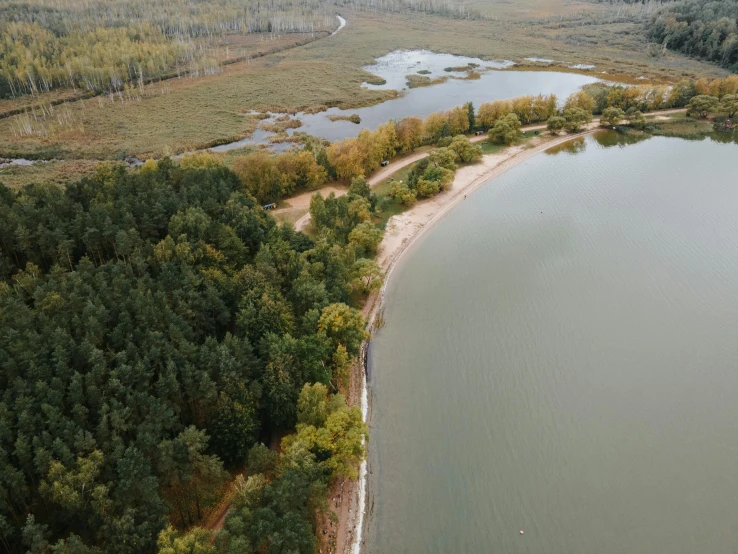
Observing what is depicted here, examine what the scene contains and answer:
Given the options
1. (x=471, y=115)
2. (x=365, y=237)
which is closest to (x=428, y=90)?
(x=471, y=115)

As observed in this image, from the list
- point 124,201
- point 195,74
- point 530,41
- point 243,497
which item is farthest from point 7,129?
point 530,41

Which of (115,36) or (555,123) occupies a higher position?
(115,36)

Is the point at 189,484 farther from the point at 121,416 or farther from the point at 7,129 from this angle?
the point at 7,129

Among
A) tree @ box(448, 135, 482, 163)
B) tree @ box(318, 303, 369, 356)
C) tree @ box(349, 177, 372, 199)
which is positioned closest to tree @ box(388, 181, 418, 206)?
tree @ box(349, 177, 372, 199)

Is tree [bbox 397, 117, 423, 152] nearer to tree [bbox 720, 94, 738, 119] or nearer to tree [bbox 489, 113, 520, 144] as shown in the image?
tree [bbox 489, 113, 520, 144]

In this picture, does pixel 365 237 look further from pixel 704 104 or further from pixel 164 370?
pixel 704 104

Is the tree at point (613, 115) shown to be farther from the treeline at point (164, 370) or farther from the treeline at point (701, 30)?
the treeline at point (164, 370)
